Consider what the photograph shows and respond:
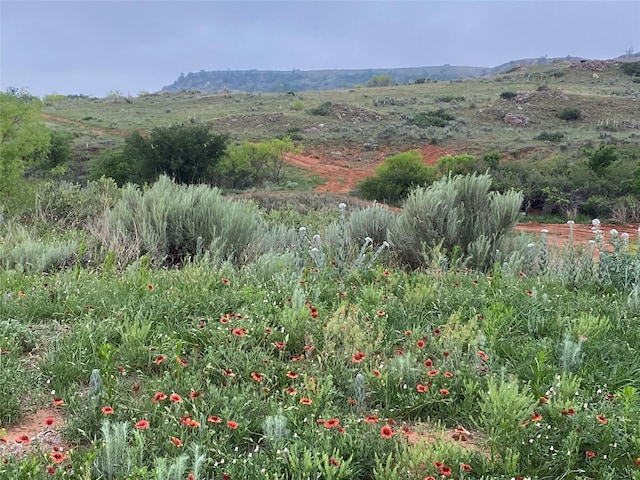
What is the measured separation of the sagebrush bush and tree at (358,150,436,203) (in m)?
18.8

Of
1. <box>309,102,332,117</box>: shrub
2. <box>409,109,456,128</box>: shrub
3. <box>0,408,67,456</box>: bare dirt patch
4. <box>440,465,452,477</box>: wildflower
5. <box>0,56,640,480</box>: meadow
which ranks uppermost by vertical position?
<box>309,102,332,117</box>: shrub

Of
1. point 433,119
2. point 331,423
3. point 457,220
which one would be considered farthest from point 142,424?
point 433,119

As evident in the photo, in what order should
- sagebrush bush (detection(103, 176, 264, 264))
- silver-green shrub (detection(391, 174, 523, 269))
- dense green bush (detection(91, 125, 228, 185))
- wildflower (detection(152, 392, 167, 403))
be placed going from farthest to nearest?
dense green bush (detection(91, 125, 228, 185)), silver-green shrub (detection(391, 174, 523, 269)), sagebrush bush (detection(103, 176, 264, 264)), wildflower (detection(152, 392, 167, 403))

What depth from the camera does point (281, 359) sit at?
3092 millimetres

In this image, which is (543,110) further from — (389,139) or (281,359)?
(281,359)

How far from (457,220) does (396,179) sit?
64.0 ft

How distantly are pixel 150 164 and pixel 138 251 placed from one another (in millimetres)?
23355

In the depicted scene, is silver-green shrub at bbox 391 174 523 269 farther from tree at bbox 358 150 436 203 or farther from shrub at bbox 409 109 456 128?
shrub at bbox 409 109 456 128

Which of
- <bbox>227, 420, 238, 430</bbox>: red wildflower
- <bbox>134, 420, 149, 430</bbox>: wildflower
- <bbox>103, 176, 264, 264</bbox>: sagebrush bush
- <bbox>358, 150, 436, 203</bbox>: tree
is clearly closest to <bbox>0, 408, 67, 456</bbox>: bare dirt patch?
<bbox>134, 420, 149, 430</bbox>: wildflower

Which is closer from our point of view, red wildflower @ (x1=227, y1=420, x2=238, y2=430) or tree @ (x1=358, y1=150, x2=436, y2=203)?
red wildflower @ (x1=227, y1=420, x2=238, y2=430)

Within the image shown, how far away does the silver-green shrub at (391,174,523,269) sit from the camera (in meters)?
6.73

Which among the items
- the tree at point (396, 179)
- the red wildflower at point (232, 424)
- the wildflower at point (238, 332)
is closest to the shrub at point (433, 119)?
the tree at point (396, 179)

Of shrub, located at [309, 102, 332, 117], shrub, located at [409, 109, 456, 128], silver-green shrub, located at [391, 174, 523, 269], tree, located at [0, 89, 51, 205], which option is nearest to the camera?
silver-green shrub, located at [391, 174, 523, 269]

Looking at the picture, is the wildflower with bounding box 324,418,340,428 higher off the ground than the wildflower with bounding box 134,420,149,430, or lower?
lower
